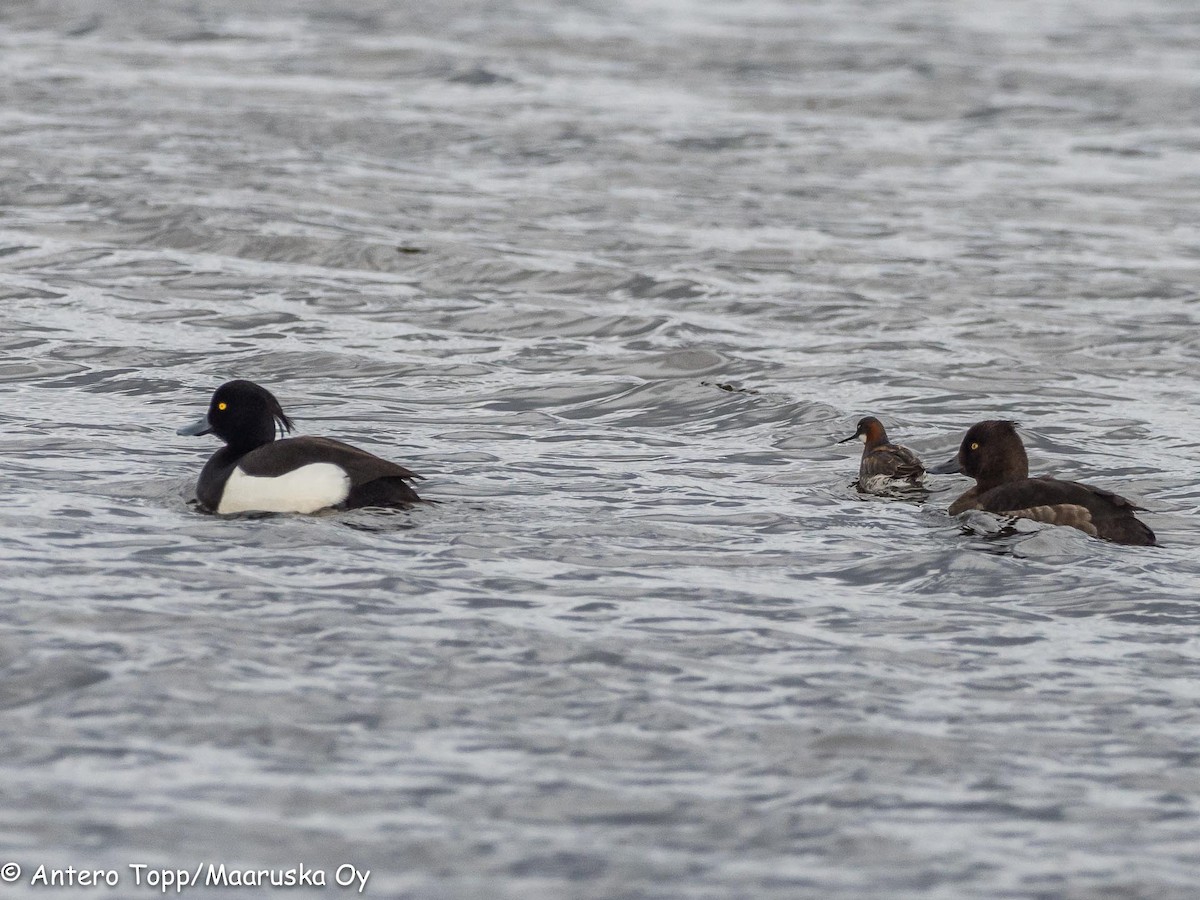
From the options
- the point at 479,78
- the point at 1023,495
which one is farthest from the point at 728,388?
the point at 479,78

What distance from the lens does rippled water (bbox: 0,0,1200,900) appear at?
6570 millimetres

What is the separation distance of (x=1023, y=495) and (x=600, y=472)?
245 cm

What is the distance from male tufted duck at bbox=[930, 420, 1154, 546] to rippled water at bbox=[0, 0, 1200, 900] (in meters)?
0.16

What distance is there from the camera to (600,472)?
36.7 ft

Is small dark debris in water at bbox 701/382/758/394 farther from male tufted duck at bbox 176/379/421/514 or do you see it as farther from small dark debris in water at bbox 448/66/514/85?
small dark debris in water at bbox 448/66/514/85

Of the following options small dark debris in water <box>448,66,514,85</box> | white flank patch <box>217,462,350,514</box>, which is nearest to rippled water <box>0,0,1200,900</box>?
small dark debris in water <box>448,66,514,85</box>

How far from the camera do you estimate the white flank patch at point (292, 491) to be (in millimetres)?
9977

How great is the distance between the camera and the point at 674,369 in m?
14.2

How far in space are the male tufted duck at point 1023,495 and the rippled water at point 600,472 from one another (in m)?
0.16

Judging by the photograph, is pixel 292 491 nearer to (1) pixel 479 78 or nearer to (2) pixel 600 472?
(2) pixel 600 472

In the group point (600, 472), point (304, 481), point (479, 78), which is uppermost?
→ point (479, 78)

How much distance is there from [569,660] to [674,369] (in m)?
6.52

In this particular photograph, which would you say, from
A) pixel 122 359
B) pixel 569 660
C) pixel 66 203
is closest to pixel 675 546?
pixel 569 660

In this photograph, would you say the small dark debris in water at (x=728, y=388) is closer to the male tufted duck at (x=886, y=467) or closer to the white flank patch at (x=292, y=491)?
the male tufted duck at (x=886, y=467)
